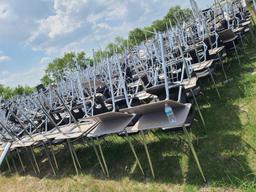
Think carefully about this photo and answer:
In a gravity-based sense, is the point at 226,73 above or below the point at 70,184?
above

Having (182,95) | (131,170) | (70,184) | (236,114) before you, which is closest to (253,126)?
(236,114)

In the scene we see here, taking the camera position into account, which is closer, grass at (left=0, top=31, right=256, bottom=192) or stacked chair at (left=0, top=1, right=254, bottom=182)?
grass at (left=0, top=31, right=256, bottom=192)

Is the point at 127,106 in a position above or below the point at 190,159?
above

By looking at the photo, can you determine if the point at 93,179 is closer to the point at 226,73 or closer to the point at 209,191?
the point at 209,191

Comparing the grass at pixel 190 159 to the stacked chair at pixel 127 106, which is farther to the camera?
the stacked chair at pixel 127 106

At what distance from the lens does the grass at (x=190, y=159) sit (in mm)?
3562

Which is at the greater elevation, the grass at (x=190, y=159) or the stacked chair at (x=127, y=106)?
the stacked chair at (x=127, y=106)

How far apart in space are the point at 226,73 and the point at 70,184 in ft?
14.6

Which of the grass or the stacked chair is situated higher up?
the stacked chair

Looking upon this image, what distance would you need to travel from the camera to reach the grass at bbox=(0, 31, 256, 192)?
3.56 meters

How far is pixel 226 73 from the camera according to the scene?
7.20 meters

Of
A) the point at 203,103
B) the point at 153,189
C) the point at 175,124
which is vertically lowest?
the point at 153,189

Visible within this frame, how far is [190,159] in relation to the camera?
4.15 metres

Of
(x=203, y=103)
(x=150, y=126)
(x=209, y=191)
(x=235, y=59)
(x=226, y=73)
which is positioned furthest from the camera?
(x=235, y=59)
